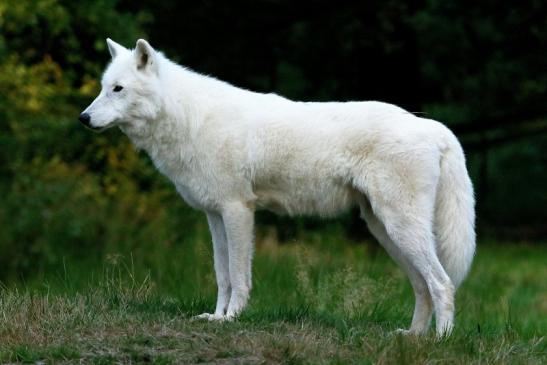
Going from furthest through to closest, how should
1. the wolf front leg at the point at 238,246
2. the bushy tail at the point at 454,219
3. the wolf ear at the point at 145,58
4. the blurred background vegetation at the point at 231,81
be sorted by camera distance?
the blurred background vegetation at the point at 231,81 → the wolf ear at the point at 145,58 → the wolf front leg at the point at 238,246 → the bushy tail at the point at 454,219

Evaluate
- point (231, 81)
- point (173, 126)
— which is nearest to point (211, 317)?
point (173, 126)

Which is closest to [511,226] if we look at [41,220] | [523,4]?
[523,4]

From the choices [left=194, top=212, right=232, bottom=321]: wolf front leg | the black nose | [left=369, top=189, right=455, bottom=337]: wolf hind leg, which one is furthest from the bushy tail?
the black nose

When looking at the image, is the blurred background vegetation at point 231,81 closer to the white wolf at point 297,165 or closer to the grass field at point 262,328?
the grass field at point 262,328

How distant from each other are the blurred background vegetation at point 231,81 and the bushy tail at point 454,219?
5152 millimetres

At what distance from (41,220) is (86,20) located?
118 inches

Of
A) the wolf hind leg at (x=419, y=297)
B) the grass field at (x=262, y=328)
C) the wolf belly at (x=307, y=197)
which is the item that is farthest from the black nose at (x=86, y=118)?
the wolf hind leg at (x=419, y=297)

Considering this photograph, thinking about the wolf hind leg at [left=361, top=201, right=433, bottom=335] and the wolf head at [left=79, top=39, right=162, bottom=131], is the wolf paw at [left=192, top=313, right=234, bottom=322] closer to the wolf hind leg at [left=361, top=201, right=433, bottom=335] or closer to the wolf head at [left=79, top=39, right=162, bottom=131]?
the wolf hind leg at [left=361, top=201, right=433, bottom=335]

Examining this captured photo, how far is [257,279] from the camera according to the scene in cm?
848

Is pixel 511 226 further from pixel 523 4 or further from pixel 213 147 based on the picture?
pixel 213 147

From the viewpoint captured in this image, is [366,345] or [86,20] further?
[86,20]

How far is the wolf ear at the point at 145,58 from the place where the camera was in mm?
6473

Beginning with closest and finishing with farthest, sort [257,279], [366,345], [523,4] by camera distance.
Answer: [366,345], [257,279], [523,4]

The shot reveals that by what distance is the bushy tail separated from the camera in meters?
6.24
